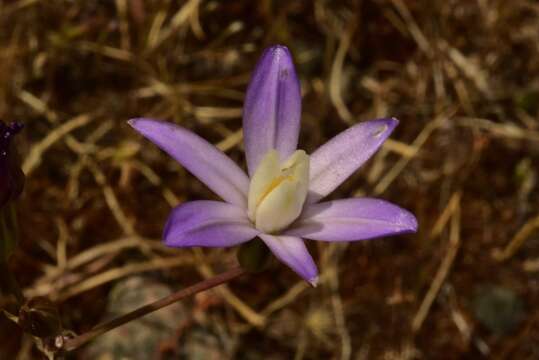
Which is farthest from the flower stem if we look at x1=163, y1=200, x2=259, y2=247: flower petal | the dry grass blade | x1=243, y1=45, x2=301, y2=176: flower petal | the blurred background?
the dry grass blade

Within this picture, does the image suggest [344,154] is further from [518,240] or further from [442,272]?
[518,240]

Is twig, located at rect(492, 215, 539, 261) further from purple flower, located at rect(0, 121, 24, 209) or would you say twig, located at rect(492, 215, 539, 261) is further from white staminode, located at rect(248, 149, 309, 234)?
purple flower, located at rect(0, 121, 24, 209)

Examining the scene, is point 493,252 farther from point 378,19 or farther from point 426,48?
point 378,19

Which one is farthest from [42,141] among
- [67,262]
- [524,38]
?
[524,38]

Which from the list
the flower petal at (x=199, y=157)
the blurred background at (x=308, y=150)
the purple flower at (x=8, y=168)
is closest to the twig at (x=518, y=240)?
the blurred background at (x=308, y=150)

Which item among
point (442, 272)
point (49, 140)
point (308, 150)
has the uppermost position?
point (49, 140)

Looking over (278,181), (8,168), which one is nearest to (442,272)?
(278,181)
